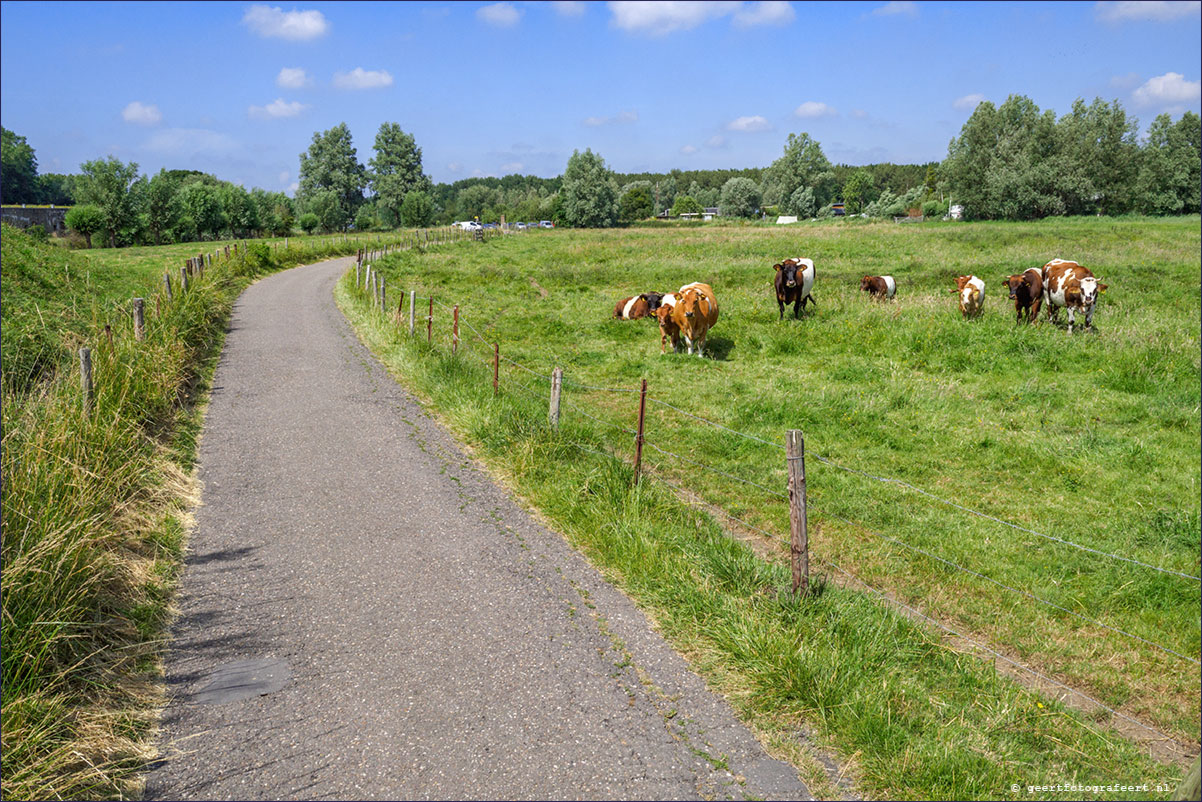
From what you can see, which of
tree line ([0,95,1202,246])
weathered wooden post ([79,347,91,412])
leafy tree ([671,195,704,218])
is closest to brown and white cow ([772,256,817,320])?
weathered wooden post ([79,347,91,412])

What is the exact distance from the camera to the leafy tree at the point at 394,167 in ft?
300

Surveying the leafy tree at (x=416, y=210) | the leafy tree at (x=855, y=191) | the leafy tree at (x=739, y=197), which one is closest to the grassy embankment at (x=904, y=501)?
the leafy tree at (x=416, y=210)

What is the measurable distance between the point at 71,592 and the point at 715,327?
1492cm

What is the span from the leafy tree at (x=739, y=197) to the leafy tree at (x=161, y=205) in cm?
7801

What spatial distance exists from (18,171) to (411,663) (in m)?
108

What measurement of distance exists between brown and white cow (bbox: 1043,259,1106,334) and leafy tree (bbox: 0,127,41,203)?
87531mm

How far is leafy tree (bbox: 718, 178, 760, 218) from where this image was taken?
113 metres

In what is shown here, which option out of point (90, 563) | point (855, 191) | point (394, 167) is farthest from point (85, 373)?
point (855, 191)

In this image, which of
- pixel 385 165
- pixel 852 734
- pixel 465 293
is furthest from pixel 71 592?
pixel 385 165

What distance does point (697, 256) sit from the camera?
33.6 m

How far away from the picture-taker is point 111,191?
48906mm

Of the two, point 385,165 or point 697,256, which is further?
point 385,165

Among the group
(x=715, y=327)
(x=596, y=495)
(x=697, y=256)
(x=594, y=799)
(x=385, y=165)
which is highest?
(x=385, y=165)

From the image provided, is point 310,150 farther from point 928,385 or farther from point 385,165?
point 928,385
